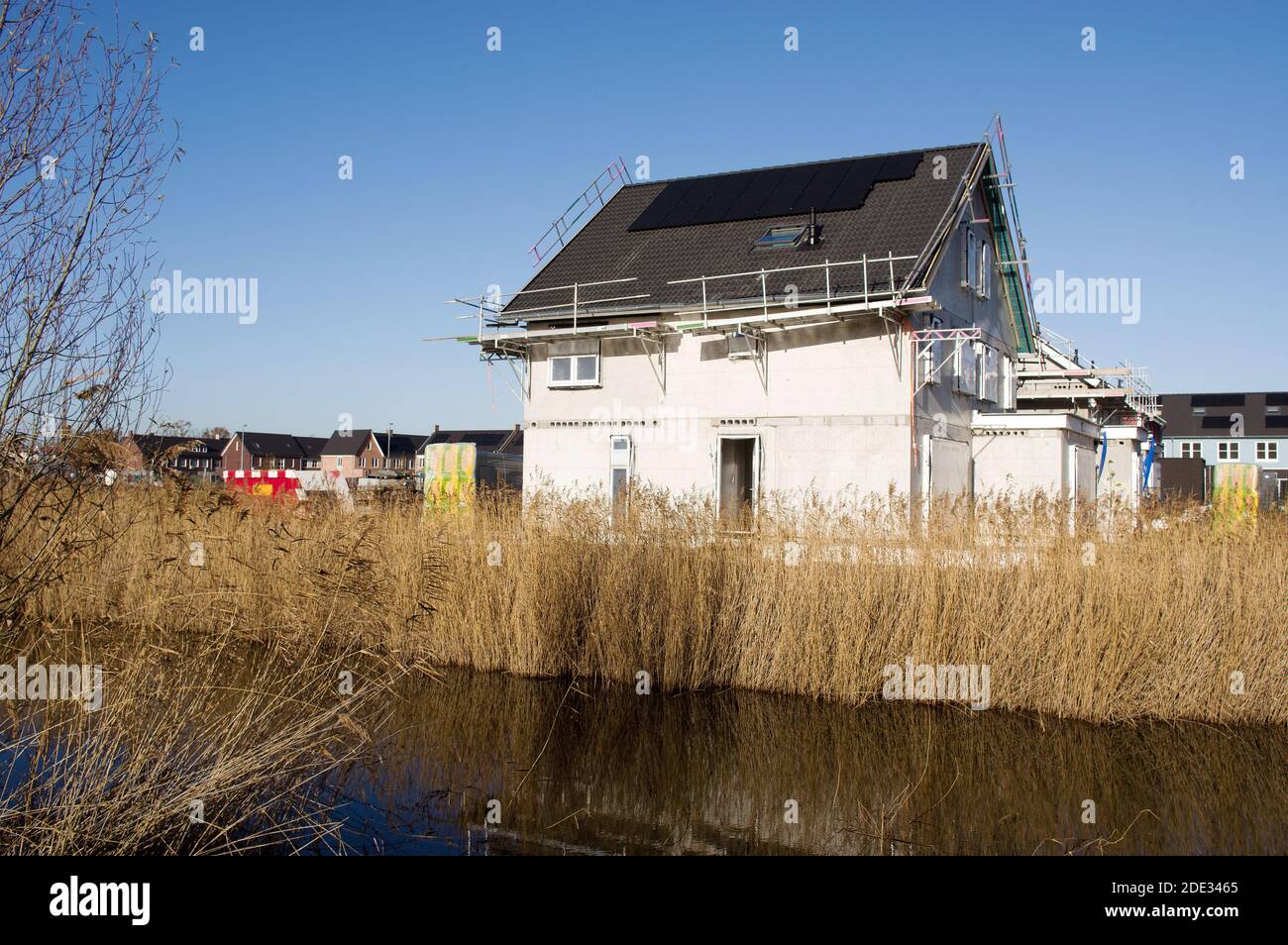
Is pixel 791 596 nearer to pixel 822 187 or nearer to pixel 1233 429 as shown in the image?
pixel 822 187

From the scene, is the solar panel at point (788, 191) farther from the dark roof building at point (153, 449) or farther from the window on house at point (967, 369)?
the dark roof building at point (153, 449)

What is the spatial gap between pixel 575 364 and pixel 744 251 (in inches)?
177

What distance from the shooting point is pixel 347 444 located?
85.8m

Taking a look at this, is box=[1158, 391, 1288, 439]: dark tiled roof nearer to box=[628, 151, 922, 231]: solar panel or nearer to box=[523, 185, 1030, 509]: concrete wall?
box=[628, 151, 922, 231]: solar panel

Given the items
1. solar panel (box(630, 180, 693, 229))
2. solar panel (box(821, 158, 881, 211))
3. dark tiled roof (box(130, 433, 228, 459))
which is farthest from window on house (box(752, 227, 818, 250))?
dark tiled roof (box(130, 433, 228, 459))

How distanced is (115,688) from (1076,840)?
618cm

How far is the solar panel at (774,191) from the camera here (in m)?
21.4

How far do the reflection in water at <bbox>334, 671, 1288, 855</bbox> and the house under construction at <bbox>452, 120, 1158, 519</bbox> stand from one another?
8.28 metres

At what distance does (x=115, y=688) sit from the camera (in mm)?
6102

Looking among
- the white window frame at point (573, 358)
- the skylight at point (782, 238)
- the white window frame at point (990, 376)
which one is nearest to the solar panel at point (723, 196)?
the skylight at point (782, 238)

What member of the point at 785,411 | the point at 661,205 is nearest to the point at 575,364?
the point at 661,205

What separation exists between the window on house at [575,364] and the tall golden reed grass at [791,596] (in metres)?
10.3

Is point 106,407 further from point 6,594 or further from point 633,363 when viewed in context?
point 633,363
